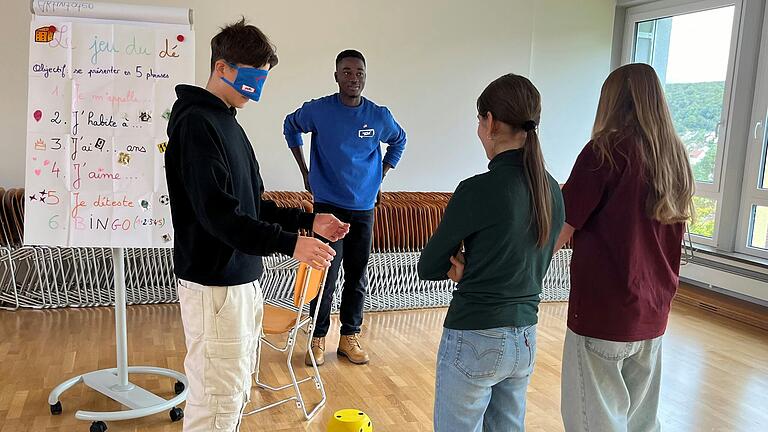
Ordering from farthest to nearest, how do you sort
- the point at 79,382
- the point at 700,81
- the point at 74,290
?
the point at 700,81, the point at 74,290, the point at 79,382

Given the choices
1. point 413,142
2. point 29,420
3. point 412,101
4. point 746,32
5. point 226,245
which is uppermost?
point 746,32

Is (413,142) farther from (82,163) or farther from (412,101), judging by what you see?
(82,163)

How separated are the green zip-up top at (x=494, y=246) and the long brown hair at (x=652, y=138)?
310mm

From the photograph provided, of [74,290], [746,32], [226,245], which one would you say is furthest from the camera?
[746,32]

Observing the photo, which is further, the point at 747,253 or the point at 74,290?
the point at 747,253

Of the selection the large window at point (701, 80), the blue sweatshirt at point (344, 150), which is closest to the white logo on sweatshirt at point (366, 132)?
the blue sweatshirt at point (344, 150)

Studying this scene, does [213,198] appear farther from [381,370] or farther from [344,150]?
[381,370]

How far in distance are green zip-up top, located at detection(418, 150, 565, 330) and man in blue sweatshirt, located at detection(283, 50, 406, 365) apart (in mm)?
1878

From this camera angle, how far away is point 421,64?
5.98 m

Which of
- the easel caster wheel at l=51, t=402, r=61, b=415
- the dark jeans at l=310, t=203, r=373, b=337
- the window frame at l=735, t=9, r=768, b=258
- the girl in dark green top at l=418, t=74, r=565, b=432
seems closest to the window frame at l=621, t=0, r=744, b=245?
the window frame at l=735, t=9, r=768, b=258

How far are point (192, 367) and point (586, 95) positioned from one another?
5.71 m

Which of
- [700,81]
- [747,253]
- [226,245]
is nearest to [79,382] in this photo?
[226,245]

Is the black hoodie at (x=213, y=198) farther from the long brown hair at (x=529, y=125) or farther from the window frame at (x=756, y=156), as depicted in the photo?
the window frame at (x=756, y=156)

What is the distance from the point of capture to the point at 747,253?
531 cm
